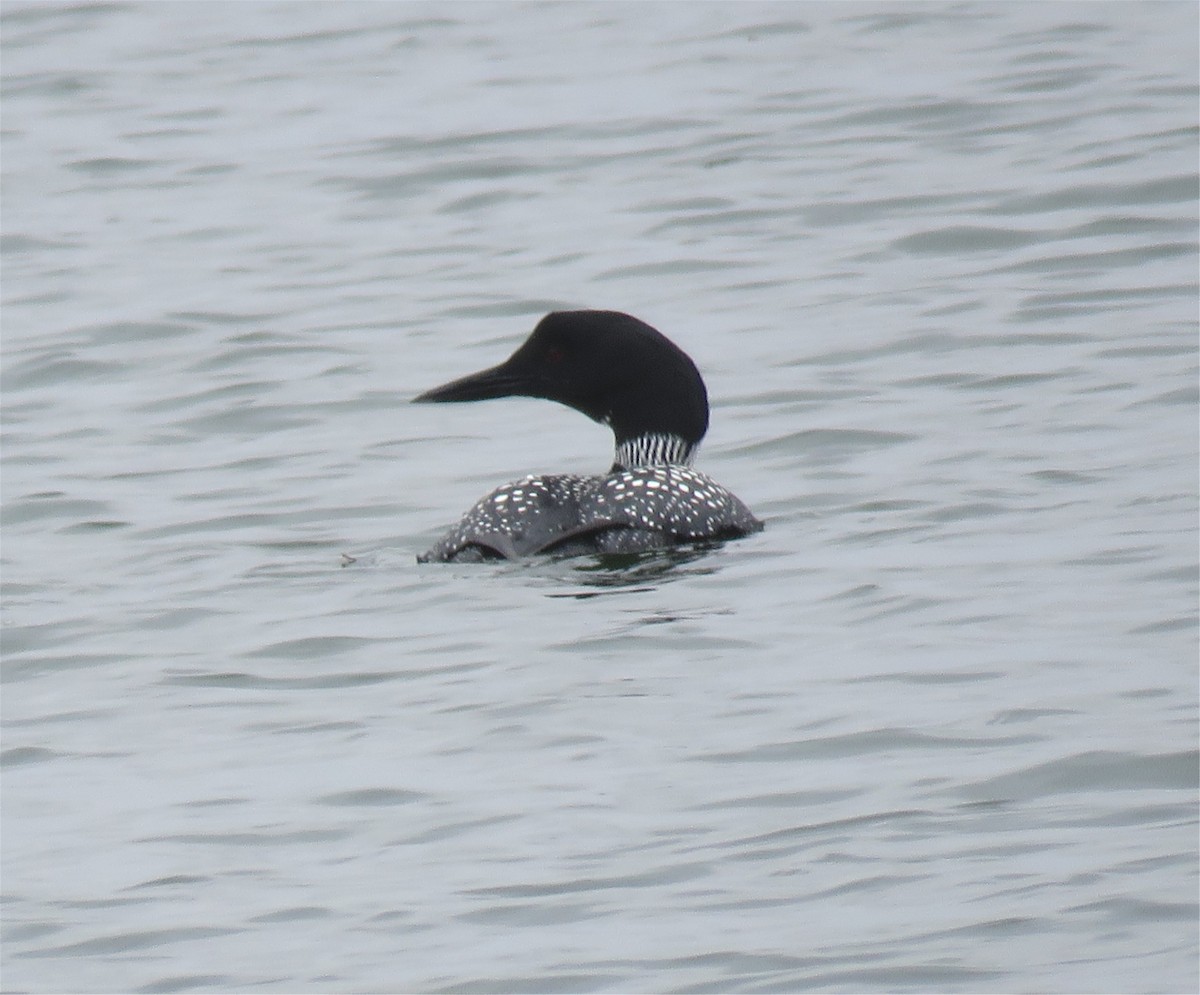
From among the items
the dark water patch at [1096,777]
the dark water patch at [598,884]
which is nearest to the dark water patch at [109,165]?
the dark water patch at [1096,777]

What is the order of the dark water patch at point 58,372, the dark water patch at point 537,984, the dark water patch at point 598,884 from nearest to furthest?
the dark water patch at point 537,984, the dark water patch at point 598,884, the dark water patch at point 58,372

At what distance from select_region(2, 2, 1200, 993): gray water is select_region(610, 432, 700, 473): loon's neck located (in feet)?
1.09

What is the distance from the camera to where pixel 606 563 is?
294 inches

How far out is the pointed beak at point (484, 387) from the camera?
8.35 metres

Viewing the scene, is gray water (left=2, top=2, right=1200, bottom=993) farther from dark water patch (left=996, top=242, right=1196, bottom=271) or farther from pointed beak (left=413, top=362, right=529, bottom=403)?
pointed beak (left=413, top=362, right=529, bottom=403)

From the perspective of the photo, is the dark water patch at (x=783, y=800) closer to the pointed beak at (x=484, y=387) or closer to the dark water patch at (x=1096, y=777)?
the dark water patch at (x=1096, y=777)

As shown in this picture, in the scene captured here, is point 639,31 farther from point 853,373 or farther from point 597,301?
point 853,373

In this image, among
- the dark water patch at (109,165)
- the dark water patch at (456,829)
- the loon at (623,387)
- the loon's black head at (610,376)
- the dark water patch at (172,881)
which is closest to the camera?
the dark water patch at (172,881)

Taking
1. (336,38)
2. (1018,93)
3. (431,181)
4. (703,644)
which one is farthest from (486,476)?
(336,38)

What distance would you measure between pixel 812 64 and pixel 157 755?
1072 cm

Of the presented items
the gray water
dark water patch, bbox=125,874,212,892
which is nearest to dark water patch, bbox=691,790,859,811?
the gray water

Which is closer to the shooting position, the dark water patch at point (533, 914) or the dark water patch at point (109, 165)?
the dark water patch at point (533, 914)

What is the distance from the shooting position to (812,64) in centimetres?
1595

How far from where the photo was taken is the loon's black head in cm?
834
